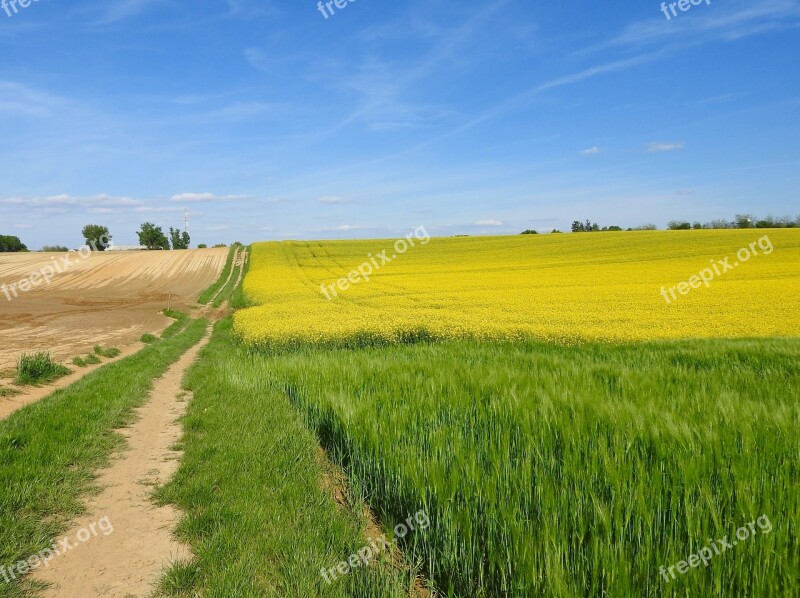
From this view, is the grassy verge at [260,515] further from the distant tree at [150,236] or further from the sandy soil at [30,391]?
the distant tree at [150,236]

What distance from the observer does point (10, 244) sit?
109250mm

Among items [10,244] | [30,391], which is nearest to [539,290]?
[30,391]

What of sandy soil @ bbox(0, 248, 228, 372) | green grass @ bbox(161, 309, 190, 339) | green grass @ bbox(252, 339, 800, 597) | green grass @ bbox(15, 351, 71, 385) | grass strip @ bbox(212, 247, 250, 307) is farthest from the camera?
grass strip @ bbox(212, 247, 250, 307)

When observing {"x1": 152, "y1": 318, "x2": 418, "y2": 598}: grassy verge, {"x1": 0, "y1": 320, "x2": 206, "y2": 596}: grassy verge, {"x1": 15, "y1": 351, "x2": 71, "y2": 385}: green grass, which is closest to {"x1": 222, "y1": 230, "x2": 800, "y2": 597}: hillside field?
{"x1": 152, "y1": 318, "x2": 418, "y2": 598}: grassy verge

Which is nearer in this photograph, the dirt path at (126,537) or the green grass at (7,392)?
the dirt path at (126,537)

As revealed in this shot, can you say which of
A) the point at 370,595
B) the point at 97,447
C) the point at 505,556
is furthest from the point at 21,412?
the point at 505,556

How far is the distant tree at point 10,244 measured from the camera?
107562 millimetres
